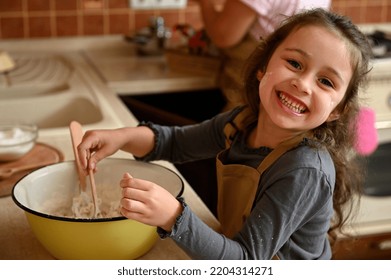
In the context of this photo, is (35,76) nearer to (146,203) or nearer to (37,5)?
(37,5)

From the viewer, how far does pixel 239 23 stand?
1572 mm

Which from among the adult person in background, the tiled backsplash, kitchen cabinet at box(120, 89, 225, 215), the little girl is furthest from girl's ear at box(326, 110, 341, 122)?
the tiled backsplash

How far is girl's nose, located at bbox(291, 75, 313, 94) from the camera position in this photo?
2.74 ft

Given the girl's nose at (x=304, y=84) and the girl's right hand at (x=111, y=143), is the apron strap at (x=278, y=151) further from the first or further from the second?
the girl's right hand at (x=111, y=143)

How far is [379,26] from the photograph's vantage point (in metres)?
2.38

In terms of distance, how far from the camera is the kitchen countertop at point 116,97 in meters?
0.91

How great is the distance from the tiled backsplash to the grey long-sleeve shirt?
1316 millimetres

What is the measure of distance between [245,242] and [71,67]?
1.29m

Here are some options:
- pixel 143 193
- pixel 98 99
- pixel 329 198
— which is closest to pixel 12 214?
pixel 143 193

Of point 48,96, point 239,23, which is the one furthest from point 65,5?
point 239,23

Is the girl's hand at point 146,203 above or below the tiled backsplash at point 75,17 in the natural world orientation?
above

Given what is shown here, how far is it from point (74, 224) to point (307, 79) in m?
0.37

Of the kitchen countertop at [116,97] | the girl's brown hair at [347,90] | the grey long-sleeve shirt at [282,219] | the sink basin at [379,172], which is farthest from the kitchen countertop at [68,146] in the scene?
the sink basin at [379,172]
